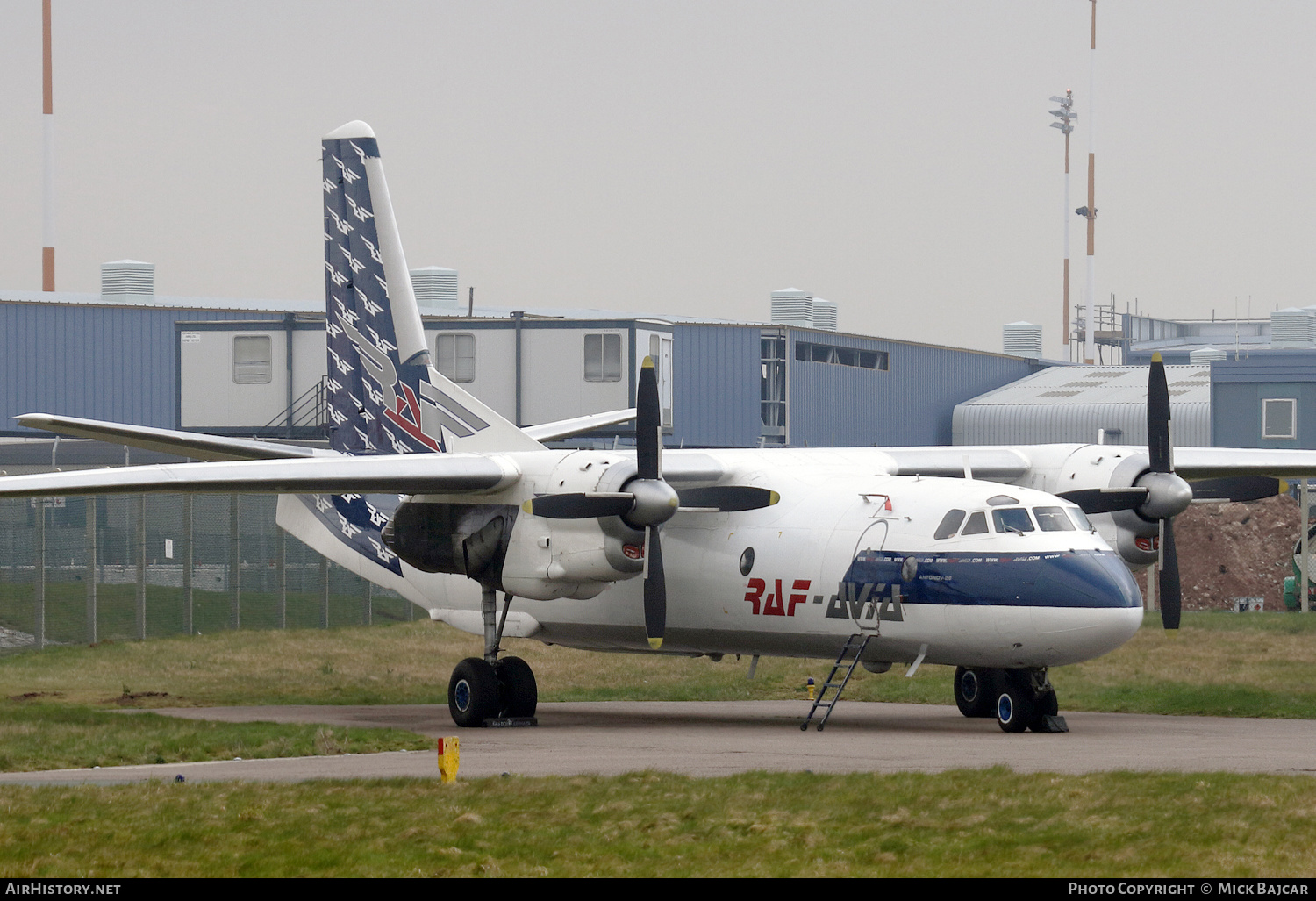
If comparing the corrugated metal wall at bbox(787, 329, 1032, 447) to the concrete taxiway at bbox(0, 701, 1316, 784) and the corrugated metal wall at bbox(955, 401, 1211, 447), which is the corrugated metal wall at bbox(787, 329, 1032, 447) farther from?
the concrete taxiway at bbox(0, 701, 1316, 784)

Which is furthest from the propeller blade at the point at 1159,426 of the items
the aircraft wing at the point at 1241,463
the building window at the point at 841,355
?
the building window at the point at 841,355

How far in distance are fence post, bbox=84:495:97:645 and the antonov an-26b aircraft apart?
7.44 meters

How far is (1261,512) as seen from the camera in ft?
152

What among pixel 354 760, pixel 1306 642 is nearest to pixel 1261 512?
→ pixel 1306 642

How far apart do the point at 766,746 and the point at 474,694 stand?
5046 millimetres

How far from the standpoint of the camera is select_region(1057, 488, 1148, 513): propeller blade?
21391 mm

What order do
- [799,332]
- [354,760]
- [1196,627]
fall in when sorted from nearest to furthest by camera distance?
[354,760], [1196,627], [799,332]

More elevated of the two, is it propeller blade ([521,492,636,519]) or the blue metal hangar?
the blue metal hangar

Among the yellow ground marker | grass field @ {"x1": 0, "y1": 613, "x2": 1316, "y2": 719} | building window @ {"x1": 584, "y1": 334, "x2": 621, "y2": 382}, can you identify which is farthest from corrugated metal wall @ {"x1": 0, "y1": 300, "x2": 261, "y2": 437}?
the yellow ground marker

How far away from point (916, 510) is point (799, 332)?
41.3 m

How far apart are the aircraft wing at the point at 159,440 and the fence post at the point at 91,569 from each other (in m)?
8.06

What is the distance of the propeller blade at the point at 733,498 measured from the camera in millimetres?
21141

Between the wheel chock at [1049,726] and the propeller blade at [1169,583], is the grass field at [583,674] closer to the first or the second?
the propeller blade at [1169,583]
